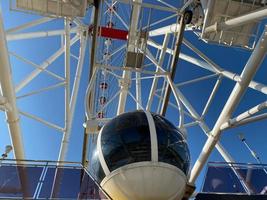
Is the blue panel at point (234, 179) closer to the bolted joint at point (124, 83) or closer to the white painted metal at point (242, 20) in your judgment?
the white painted metal at point (242, 20)

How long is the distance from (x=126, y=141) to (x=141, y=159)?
34.0 inches

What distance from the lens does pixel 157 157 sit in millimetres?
12664

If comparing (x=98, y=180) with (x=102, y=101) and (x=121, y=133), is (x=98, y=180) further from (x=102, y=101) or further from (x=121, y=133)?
(x=102, y=101)

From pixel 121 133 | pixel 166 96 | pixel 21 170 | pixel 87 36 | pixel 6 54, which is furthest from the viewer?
pixel 87 36

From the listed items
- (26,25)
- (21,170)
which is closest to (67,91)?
(26,25)

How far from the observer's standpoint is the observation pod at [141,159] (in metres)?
12.1

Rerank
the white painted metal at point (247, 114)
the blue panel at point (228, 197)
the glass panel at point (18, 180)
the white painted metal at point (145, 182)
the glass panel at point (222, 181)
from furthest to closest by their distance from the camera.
Result: the white painted metal at point (247, 114), the glass panel at point (222, 181), the blue panel at point (228, 197), the glass panel at point (18, 180), the white painted metal at point (145, 182)

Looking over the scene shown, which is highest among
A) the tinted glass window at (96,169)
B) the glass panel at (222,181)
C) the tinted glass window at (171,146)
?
the tinted glass window at (171,146)

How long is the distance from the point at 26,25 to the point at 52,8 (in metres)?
1.91

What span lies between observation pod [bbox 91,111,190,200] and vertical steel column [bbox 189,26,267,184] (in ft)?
14.2

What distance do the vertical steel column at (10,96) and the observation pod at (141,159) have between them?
485cm

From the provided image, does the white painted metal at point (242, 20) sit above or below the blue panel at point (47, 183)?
above

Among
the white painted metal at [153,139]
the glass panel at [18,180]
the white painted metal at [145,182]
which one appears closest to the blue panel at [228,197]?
the white painted metal at [145,182]

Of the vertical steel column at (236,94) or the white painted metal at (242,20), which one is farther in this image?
the vertical steel column at (236,94)
